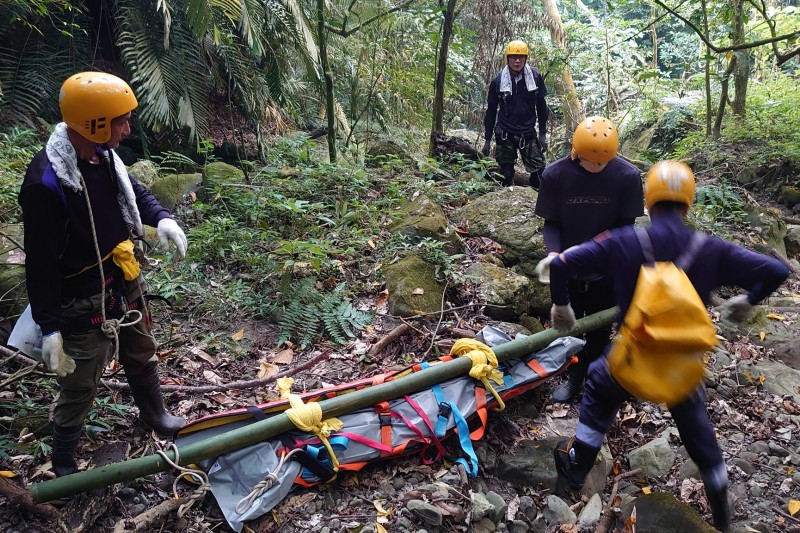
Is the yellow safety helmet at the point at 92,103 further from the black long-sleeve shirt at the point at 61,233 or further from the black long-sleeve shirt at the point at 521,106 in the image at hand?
the black long-sleeve shirt at the point at 521,106

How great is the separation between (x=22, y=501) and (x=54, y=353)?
75 cm

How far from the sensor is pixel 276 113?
9.23 m

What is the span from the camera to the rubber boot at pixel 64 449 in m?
2.58

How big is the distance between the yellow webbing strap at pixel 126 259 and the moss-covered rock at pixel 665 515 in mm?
3132

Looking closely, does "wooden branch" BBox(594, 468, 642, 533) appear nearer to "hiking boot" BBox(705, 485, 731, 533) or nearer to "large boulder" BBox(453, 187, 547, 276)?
"hiking boot" BBox(705, 485, 731, 533)

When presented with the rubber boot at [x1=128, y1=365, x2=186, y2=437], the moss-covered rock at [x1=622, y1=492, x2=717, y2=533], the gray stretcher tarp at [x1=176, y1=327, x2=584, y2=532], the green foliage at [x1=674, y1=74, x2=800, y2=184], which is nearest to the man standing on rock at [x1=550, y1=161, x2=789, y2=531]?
the moss-covered rock at [x1=622, y1=492, x2=717, y2=533]

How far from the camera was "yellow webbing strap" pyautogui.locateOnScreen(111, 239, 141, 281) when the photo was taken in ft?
8.74

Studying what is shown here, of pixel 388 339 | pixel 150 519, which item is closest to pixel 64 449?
pixel 150 519

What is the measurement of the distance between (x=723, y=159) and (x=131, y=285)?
9998mm

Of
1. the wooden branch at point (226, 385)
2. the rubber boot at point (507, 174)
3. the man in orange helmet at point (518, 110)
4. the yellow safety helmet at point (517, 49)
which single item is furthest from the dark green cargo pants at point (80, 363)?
the rubber boot at point (507, 174)

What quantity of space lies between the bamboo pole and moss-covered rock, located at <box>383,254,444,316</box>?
1.01 metres

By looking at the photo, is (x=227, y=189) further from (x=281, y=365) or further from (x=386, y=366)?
(x=386, y=366)

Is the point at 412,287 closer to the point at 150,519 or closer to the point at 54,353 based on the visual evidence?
the point at 150,519

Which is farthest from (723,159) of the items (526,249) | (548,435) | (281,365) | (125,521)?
(125,521)
